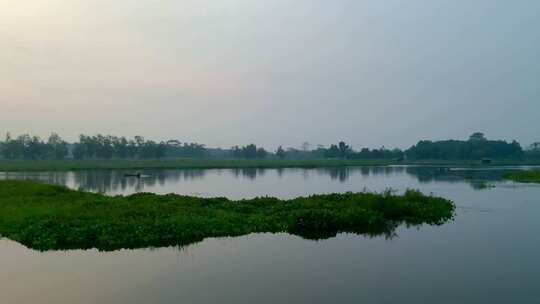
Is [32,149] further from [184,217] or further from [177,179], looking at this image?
[184,217]

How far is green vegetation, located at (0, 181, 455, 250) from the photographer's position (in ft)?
48.3

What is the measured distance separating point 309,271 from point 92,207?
38.2ft

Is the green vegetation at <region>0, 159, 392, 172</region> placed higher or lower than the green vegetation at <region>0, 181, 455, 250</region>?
higher

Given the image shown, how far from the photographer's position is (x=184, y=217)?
669 inches

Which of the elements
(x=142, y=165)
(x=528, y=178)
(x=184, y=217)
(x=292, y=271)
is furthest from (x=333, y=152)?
(x=292, y=271)

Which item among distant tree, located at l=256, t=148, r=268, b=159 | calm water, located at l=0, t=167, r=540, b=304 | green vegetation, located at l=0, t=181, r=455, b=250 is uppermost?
distant tree, located at l=256, t=148, r=268, b=159

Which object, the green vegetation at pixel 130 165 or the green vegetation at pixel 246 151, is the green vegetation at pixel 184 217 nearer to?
the green vegetation at pixel 130 165

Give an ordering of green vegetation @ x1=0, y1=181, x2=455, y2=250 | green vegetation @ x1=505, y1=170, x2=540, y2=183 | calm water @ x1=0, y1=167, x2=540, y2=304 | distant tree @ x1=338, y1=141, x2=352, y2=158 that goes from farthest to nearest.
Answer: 1. distant tree @ x1=338, y1=141, x2=352, y2=158
2. green vegetation @ x1=505, y1=170, x2=540, y2=183
3. green vegetation @ x1=0, y1=181, x2=455, y2=250
4. calm water @ x1=0, y1=167, x2=540, y2=304

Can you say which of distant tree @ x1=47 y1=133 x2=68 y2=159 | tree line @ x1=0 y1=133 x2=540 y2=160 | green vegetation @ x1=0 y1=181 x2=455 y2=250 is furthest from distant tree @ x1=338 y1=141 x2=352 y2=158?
green vegetation @ x1=0 y1=181 x2=455 y2=250

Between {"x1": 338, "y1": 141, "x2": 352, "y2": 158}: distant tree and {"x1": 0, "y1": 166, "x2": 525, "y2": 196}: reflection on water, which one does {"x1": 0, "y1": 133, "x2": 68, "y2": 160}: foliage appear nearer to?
{"x1": 0, "y1": 166, "x2": 525, "y2": 196}: reflection on water

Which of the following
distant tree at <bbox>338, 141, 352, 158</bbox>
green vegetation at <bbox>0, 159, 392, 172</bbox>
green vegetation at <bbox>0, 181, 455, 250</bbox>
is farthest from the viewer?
distant tree at <bbox>338, 141, 352, 158</bbox>

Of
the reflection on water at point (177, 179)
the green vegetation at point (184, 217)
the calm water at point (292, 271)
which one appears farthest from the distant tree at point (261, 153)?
the calm water at point (292, 271)

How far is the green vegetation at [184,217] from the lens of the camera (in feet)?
48.3

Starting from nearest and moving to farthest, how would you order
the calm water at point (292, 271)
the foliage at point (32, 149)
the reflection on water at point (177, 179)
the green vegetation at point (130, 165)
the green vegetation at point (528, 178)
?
the calm water at point (292, 271)
the reflection on water at point (177, 179)
the green vegetation at point (528, 178)
the green vegetation at point (130, 165)
the foliage at point (32, 149)
